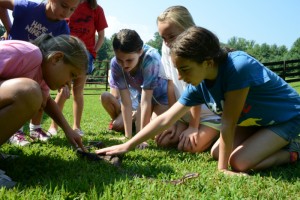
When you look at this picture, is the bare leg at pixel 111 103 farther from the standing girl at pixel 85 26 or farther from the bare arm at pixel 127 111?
the bare arm at pixel 127 111

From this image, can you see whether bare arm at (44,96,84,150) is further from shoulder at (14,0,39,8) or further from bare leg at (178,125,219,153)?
shoulder at (14,0,39,8)

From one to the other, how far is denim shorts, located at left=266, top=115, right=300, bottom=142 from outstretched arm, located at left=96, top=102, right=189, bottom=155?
75 cm

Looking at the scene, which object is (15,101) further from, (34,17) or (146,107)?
(146,107)

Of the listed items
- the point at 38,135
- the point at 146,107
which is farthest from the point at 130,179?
the point at 38,135

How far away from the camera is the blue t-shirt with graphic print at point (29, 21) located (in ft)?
11.9

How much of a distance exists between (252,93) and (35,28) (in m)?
2.29

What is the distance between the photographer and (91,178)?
222cm

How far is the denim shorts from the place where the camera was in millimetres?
2852

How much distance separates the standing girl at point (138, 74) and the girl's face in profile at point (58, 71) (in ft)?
4.08

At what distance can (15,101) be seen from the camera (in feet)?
7.00

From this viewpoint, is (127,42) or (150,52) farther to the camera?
(150,52)

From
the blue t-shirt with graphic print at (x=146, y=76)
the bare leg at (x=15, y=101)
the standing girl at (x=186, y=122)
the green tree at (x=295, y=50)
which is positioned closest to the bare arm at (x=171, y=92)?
the blue t-shirt with graphic print at (x=146, y=76)

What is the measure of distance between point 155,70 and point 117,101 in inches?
53.3

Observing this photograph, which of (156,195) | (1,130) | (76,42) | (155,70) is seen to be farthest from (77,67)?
(155,70)
